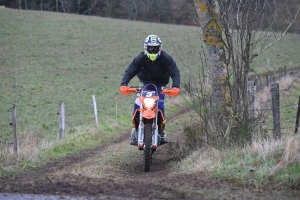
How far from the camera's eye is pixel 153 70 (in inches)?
373

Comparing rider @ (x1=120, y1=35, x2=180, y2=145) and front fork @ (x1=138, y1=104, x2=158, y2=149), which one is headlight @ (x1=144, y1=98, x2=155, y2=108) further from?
rider @ (x1=120, y1=35, x2=180, y2=145)

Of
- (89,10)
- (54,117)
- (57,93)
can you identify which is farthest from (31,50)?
(89,10)

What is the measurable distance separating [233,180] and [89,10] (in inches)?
2937

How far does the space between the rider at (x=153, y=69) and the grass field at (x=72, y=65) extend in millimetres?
381

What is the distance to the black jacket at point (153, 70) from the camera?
9.37 m

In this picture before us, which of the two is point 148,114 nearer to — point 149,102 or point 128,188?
point 149,102

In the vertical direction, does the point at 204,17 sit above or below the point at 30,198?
above

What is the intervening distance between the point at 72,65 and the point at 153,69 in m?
31.5

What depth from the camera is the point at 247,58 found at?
344 inches

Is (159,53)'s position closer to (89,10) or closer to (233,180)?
(233,180)

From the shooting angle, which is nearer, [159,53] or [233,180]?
[233,180]

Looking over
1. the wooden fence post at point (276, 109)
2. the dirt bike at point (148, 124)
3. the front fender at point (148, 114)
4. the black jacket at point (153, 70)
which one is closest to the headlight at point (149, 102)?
the dirt bike at point (148, 124)

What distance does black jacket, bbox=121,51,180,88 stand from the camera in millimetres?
9367

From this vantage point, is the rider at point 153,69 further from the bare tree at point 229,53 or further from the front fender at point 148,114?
the bare tree at point 229,53
